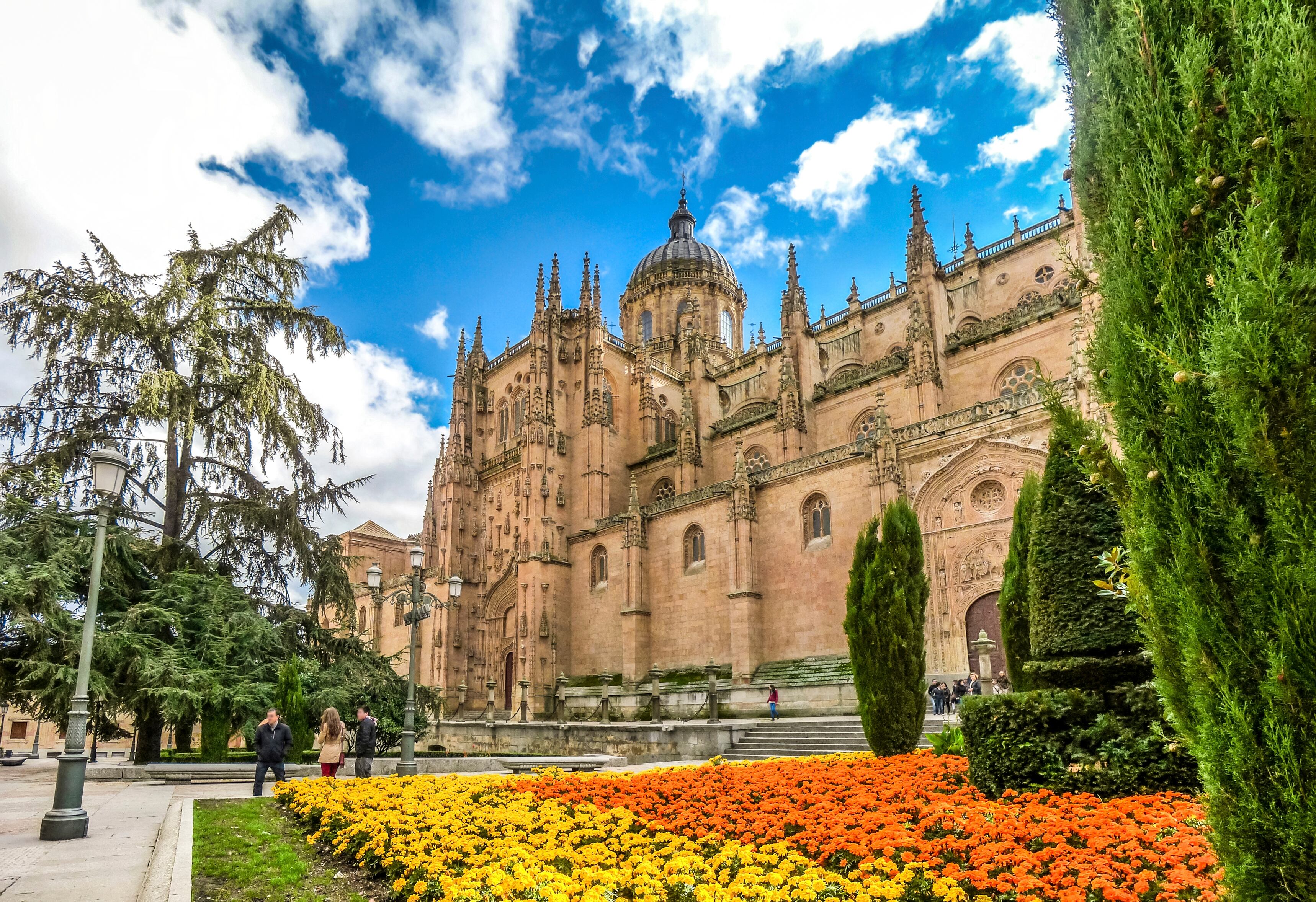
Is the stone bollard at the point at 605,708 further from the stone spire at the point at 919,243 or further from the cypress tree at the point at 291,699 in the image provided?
the stone spire at the point at 919,243

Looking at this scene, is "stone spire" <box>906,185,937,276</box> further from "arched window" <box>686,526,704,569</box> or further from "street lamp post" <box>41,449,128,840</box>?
"street lamp post" <box>41,449,128,840</box>

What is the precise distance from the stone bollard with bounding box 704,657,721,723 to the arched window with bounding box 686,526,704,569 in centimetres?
574

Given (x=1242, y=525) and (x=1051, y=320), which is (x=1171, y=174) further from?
(x=1051, y=320)

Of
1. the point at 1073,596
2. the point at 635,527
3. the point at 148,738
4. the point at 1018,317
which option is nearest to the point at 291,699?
the point at 148,738

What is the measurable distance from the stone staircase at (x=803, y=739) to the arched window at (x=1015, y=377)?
12.5m

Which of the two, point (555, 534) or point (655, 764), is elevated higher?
point (555, 534)

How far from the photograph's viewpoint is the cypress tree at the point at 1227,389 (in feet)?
8.53

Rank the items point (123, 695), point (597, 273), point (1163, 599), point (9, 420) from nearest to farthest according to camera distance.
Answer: point (1163, 599), point (123, 695), point (9, 420), point (597, 273)

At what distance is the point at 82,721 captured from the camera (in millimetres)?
9406

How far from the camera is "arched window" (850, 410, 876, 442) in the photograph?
2969 cm

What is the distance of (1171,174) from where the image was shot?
3.14m

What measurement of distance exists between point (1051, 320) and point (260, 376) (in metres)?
23.1

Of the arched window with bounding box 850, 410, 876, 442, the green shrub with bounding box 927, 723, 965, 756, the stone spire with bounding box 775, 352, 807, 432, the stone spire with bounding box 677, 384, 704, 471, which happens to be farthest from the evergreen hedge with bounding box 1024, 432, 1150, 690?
the stone spire with bounding box 677, 384, 704, 471

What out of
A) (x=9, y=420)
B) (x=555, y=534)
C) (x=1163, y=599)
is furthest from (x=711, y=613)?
Answer: (x=1163, y=599)
